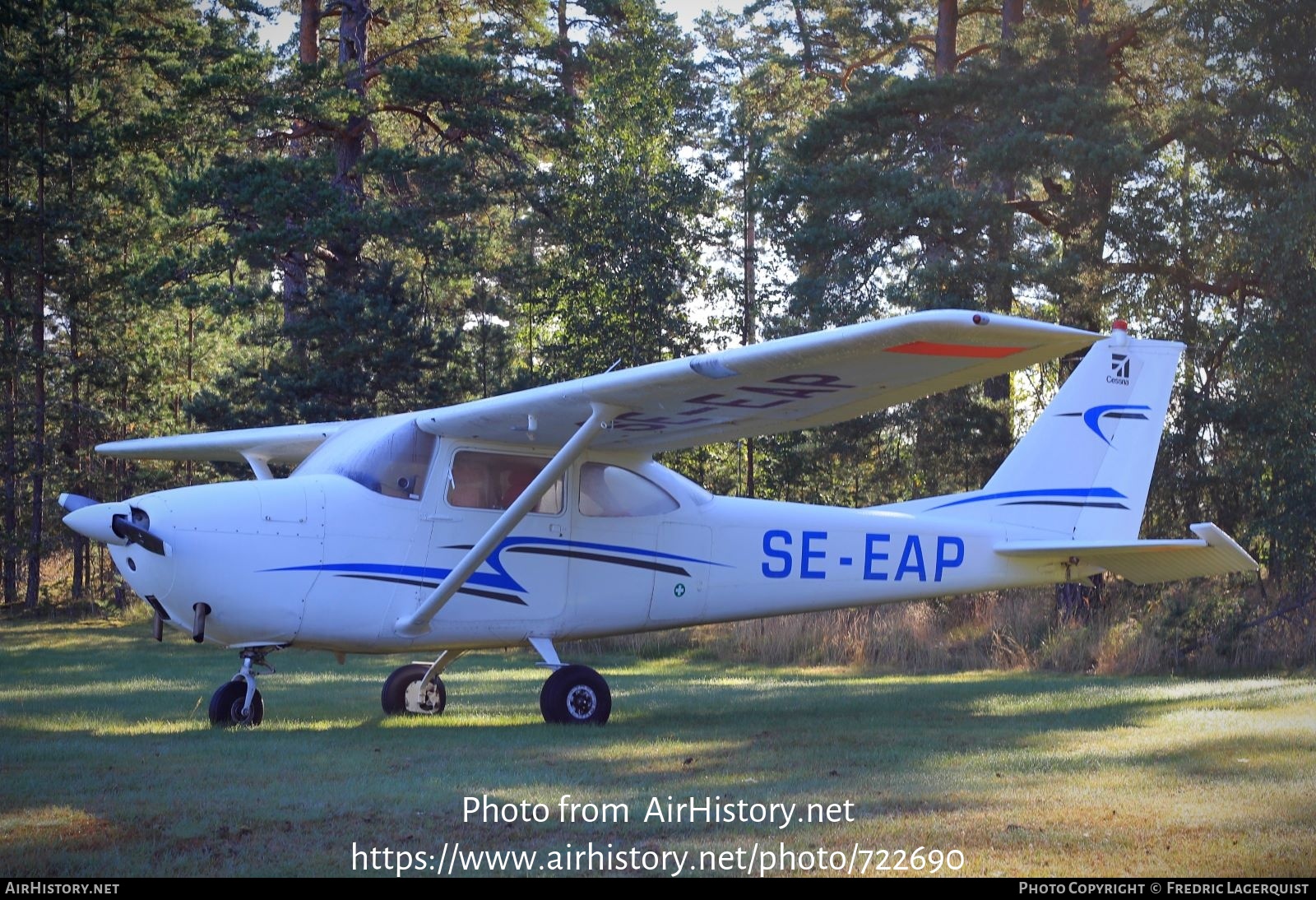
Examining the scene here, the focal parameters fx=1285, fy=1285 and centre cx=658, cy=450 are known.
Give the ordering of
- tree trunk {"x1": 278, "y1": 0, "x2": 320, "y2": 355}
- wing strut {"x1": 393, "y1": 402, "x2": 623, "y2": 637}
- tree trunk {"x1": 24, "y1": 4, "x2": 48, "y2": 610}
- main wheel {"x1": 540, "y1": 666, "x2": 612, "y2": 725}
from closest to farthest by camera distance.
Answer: wing strut {"x1": 393, "y1": 402, "x2": 623, "y2": 637} → main wheel {"x1": 540, "y1": 666, "x2": 612, "y2": 725} → tree trunk {"x1": 278, "y1": 0, "x2": 320, "y2": 355} → tree trunk {"x1": 24, "y1": 4, "x2": 48, "y2": 610}

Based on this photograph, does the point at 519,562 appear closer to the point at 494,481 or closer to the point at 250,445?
the point at 494,481

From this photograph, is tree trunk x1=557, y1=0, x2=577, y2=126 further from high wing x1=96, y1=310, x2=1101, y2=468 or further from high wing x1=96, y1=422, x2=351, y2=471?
high wing x1=96, y1=310, x2=1101, y2=468

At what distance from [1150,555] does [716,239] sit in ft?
68.2

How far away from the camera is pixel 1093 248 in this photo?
67.0ft

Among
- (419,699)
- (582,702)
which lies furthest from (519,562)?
(419,699)

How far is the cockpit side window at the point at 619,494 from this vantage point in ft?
32.3

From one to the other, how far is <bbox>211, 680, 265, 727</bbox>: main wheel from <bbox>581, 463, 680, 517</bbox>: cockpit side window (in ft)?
8.91

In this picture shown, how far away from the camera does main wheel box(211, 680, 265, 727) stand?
29.3ft

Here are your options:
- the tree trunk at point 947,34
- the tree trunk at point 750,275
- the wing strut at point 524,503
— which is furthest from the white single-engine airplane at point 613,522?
the tree trunk at point 947,34

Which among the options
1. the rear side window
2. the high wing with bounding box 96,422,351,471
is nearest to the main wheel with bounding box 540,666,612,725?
the rear side window

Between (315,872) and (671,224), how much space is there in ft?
69.7

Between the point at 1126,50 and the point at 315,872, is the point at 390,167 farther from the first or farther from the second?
the point at 315,872

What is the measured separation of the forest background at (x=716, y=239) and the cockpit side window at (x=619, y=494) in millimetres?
6304

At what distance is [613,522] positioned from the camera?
32.4ft
